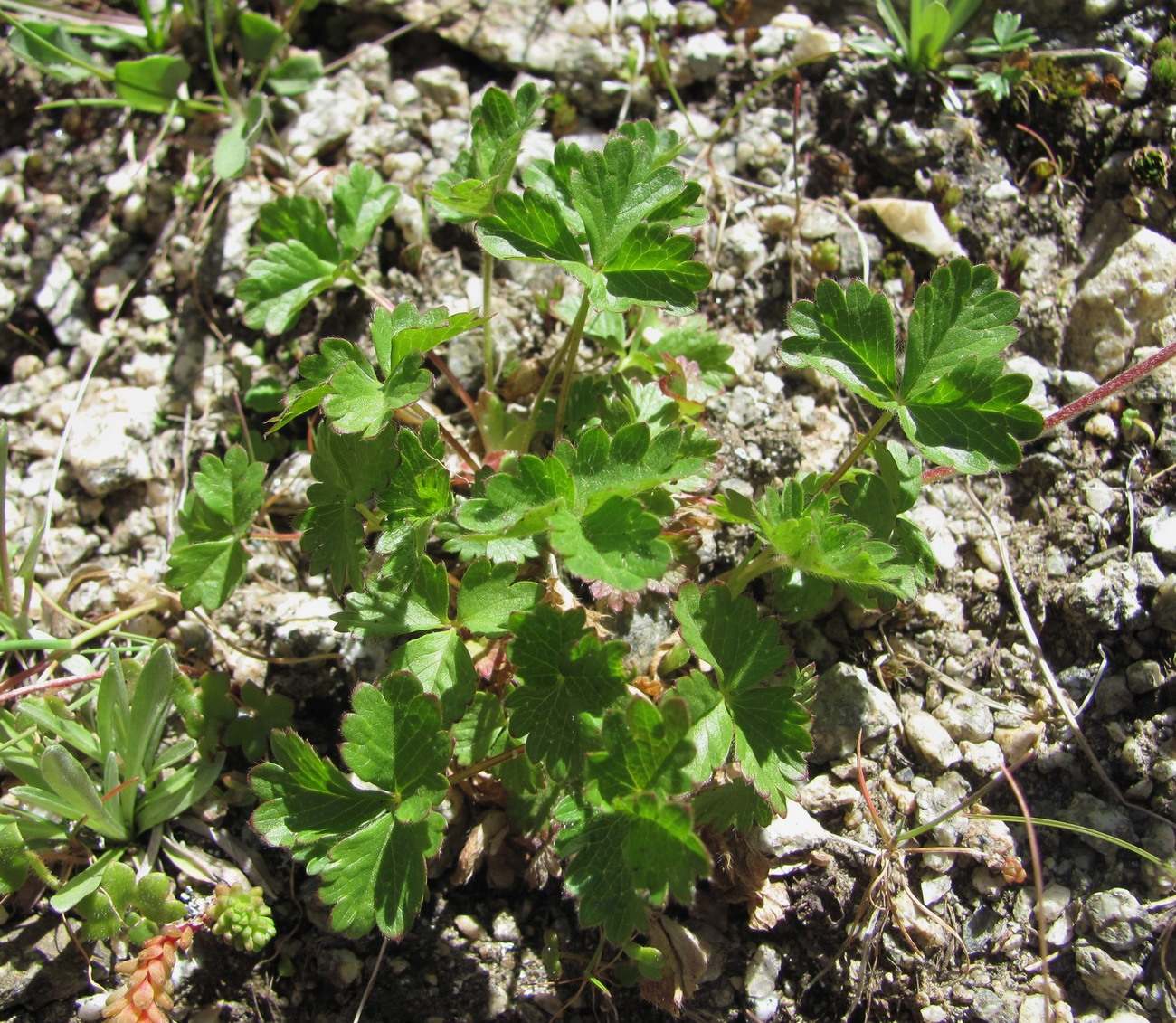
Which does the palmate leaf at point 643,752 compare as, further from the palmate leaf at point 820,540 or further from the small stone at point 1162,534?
the small stone at point 1162,534

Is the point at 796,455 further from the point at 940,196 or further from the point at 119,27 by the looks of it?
the point at 119,27

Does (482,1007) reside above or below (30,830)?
below

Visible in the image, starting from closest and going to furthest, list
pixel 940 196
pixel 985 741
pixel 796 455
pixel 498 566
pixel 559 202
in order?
pixel 498 566
pixel 559 202
pixel 985 741
pixel 796 455
pixel 940 196

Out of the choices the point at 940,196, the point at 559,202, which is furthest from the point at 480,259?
the point at 940,196

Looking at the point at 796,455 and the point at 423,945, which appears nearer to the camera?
the point at 423,945

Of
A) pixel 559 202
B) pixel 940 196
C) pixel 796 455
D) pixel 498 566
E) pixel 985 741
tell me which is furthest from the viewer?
pixel 940 196

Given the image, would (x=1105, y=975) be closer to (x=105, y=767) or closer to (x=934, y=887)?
(x=934, y=887)

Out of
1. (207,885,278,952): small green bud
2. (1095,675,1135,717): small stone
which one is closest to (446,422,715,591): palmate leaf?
(207,885,278,952): small green bud
